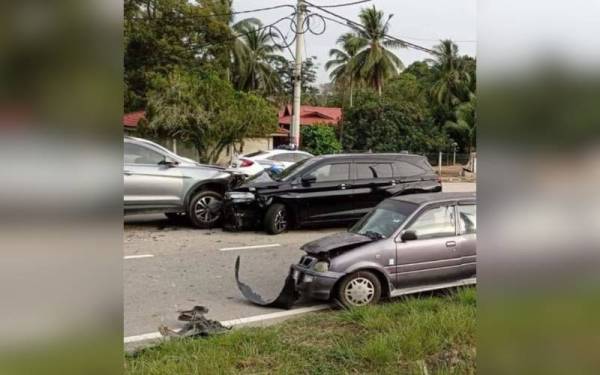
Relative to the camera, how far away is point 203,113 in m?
22.8

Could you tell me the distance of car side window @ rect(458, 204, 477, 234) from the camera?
7.06 meters

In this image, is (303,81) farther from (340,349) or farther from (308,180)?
(340,349)

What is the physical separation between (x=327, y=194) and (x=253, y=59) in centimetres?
2505

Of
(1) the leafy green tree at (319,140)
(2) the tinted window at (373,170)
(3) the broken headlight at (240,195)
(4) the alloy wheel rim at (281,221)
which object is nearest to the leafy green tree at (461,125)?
(1) the leafy green tree at (319,140)

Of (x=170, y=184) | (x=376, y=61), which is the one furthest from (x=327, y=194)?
(x=376, y=61)

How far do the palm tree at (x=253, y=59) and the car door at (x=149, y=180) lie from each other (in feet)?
73.2

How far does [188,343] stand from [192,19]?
24070mm

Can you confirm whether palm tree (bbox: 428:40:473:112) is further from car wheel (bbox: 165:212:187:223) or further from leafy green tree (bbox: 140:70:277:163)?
car wheel (bbox: 165:212:187:223)

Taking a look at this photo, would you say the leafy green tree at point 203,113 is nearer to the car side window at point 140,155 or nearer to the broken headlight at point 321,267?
the car side window at point 140,155

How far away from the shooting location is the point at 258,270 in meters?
8.51
